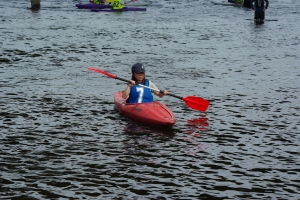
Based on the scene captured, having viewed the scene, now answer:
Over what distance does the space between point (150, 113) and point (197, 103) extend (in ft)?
5.52

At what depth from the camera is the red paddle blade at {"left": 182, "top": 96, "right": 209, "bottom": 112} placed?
52.3 feet

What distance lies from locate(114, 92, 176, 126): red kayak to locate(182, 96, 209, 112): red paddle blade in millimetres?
1025

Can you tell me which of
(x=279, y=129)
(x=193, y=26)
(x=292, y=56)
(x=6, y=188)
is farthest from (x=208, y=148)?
(x=193, y=26)

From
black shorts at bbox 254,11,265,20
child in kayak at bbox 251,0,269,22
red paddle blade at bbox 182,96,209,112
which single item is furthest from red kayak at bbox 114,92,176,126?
black shorts at bbox 254,11,265,20

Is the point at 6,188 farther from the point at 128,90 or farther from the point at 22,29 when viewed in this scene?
the point at 22,29

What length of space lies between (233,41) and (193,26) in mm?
8007

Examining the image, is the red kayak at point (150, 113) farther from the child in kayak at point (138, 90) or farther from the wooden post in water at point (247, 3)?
the wooden post in water at point (247, 3)

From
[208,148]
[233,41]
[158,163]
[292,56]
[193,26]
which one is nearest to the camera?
[158,163]

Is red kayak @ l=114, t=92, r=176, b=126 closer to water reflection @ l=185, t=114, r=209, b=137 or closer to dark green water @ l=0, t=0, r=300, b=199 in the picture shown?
dark green water @ l=0, t=0, r=300, b=199

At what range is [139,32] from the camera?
36500 mm

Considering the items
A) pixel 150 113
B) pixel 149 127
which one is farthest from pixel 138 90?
pixel 149 127

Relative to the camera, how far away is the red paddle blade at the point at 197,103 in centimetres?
1595

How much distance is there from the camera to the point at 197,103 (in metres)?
16.0

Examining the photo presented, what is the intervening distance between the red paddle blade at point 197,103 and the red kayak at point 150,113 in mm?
1025
